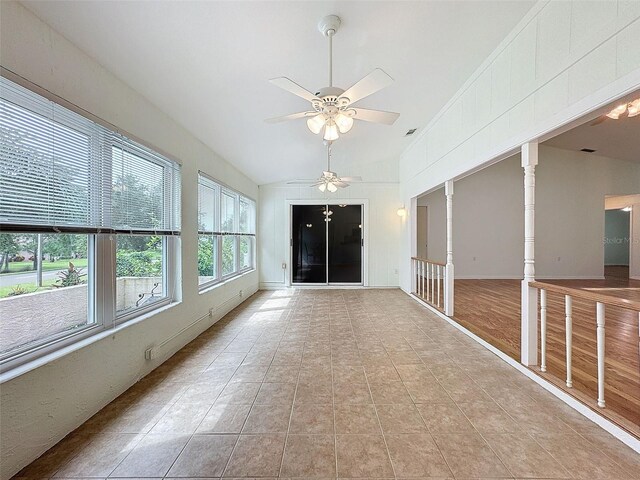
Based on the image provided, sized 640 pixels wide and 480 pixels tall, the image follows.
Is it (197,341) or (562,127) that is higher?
(562,127)

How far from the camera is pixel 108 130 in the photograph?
229cm

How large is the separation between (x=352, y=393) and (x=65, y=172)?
8.71 ft

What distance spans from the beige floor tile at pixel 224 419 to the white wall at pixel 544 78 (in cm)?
325

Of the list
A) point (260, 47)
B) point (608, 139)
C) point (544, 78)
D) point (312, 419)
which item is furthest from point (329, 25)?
point (608, 139)

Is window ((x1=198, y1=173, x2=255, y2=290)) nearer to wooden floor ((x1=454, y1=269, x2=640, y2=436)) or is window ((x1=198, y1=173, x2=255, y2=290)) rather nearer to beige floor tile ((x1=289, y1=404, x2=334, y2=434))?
beige floor tile ((x1=289, y1=404, x2=334, y2=434))

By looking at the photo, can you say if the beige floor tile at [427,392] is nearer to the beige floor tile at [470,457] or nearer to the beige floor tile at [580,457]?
the beige floor tile at [470,457]

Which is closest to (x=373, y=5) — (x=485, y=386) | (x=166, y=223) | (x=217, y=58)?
(x=217, y=58)

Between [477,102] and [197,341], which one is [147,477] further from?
[477,102]

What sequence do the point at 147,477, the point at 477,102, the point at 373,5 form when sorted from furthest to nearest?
the point at 477,102 → the point at 373,5 → the point at 147,477

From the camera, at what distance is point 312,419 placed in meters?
2.05

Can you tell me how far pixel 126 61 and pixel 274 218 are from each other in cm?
519

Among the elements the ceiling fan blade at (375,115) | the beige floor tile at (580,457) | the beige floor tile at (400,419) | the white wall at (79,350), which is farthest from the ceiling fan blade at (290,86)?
the beige floor tile at (580,457)

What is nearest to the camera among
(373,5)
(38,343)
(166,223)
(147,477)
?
(147,477)

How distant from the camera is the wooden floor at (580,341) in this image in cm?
217
